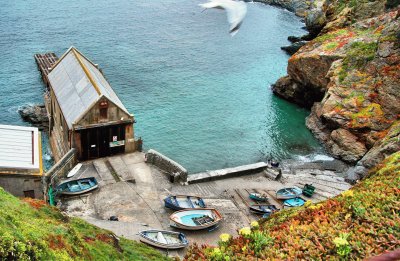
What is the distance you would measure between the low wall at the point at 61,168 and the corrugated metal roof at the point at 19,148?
4453 millimetres

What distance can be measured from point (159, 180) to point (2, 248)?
2602cm

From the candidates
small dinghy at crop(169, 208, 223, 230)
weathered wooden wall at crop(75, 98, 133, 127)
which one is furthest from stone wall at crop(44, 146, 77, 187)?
small dinghy at crop(169, 208, 223, 230)

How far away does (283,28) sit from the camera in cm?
10919

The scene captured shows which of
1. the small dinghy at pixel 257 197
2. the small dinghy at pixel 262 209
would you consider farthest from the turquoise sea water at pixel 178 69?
the small dinghy at pixel 262 209

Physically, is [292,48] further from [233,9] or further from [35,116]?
[233,9]

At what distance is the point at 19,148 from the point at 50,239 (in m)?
16.1

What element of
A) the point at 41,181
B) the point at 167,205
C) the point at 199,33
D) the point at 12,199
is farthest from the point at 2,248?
the point at 199,33

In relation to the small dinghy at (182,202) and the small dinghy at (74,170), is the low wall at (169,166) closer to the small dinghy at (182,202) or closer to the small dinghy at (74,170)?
the small dinghy at (182,202)

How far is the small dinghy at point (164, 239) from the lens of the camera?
26578mm

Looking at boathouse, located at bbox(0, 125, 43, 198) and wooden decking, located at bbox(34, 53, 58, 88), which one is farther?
wooden decking, located at bbox(34, 53, 58, 88)

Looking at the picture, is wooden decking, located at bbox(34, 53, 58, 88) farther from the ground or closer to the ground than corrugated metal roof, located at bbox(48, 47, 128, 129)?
closer to the ground

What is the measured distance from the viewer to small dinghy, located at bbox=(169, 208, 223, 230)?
101 feet

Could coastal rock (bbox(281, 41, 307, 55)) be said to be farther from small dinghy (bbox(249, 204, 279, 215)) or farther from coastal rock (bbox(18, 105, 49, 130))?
small dinghy (bbox(249, 204, 279, 215))

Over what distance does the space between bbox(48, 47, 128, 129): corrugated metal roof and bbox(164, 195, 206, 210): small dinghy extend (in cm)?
1082
